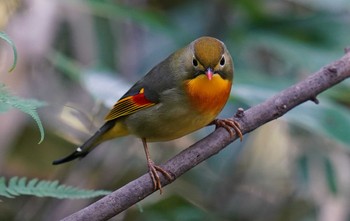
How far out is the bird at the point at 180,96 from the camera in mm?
2303

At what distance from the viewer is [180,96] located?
235 cm

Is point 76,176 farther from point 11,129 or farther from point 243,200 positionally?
point 243,200

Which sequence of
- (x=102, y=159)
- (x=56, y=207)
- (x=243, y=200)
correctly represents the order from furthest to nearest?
(x=243, y=200) → (x=102, y=159) → (x=56, y=207)

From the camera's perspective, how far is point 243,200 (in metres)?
3.77

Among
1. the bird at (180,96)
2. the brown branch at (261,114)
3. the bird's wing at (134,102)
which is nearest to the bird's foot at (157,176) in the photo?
the brown branch at (261,114)

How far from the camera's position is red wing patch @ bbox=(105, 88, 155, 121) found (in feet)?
8.14

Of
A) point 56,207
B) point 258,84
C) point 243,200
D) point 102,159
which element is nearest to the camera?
point 258,84

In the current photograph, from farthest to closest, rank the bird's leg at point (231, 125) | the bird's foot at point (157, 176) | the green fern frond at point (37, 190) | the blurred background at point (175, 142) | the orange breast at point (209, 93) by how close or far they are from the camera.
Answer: the blurred background at point (175, 142), the orange breast at point (209, 93), the bird's leg at point (231, 125), the bird's foot at point (157, 176), the green fern frond at point (37, 190)

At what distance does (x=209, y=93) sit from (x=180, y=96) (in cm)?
11

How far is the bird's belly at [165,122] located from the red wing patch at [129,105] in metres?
0.02

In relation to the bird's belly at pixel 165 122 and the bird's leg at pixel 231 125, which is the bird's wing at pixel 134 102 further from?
the bird's leg at pixel 231 125

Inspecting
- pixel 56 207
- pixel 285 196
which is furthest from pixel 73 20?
pixel 285 196

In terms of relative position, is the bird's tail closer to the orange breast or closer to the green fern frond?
the orange breast

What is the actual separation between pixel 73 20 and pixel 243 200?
1.40 metres
